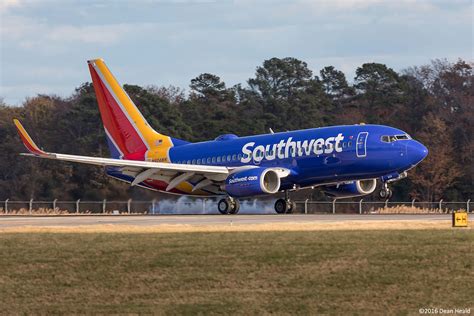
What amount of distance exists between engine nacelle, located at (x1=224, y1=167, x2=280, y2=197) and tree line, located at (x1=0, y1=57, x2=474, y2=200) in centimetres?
633

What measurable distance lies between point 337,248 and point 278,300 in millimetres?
4303

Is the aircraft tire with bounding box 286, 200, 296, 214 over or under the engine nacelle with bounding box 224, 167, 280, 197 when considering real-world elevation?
under

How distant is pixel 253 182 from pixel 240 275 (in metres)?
24.9

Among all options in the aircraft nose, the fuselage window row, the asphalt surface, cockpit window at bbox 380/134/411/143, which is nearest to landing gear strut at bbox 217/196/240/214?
the fuselage window row

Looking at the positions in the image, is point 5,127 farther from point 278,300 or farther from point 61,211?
point 278,300

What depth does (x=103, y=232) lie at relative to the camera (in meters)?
32.5

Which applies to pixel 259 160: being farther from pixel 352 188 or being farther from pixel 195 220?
pixel 195 220

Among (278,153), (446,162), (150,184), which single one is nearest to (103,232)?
Answer: (278,153)

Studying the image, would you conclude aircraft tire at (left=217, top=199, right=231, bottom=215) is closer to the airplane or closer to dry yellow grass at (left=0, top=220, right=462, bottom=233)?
the airplane

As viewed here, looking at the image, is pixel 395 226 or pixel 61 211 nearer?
pixel 395 226

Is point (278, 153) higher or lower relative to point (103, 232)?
higher

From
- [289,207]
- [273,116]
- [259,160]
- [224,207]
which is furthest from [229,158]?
[273,116]

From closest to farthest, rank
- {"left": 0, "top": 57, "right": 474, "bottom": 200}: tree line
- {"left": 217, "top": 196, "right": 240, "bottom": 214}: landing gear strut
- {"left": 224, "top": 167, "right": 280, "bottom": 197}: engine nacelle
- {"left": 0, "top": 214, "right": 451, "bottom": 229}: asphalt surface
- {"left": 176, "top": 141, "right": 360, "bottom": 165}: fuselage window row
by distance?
{"left": 0, "top": 214, "right": 451, "bottom": 229}: asphalt surface → {"left": 176, "top": 141, "right": 360, "bottom": 165}: fuselage window row → {"left": 224, "top": 167, "right": 280, "bottom": 197}: engine nacelle → {"left": 217, "top": 196, "right": 240, "bottom": 214}: landing gear strut → {"left": 0, "top": 57, "right": 474, "bottom": 200}: tree line

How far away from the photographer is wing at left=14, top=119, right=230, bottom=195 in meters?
50.4
